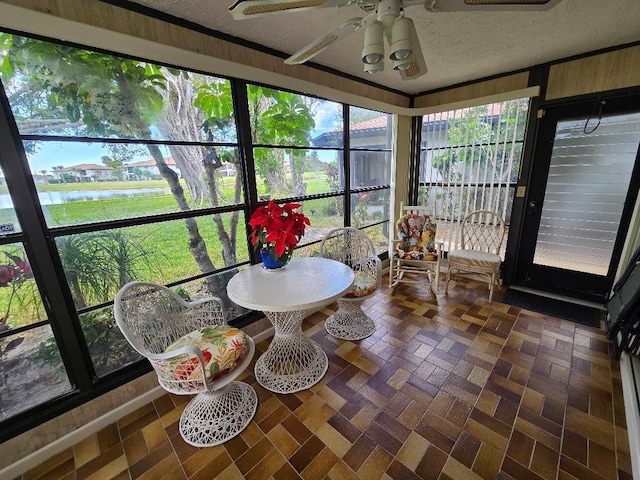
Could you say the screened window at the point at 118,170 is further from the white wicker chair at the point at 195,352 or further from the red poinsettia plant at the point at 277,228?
the red poinsettia plant at the point at 277,228

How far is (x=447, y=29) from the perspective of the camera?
180cm

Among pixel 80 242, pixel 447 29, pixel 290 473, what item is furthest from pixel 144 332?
pixel 447 29

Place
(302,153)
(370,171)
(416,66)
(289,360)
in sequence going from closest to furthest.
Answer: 1. (416,66)
2. (289,360)
3. (302,153)
4. (370,171)

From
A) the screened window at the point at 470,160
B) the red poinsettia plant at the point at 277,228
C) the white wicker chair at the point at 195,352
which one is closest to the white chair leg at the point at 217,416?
the white wicker chair at the point at 195,352

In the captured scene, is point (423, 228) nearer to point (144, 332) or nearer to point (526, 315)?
point (526, 315)

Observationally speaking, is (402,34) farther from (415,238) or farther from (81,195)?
(415,238)

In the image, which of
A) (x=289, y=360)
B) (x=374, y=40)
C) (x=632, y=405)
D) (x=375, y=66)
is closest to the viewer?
(x=374, y=40)

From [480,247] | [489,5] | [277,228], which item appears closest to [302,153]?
[277,228]

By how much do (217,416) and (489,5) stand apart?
2333 millimetres

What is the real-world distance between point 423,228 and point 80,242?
119 inches

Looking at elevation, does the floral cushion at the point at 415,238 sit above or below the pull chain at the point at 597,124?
below

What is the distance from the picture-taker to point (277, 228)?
1695mm

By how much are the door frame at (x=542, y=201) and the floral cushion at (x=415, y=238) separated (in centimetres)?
97

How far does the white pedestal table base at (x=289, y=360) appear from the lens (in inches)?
71.5
